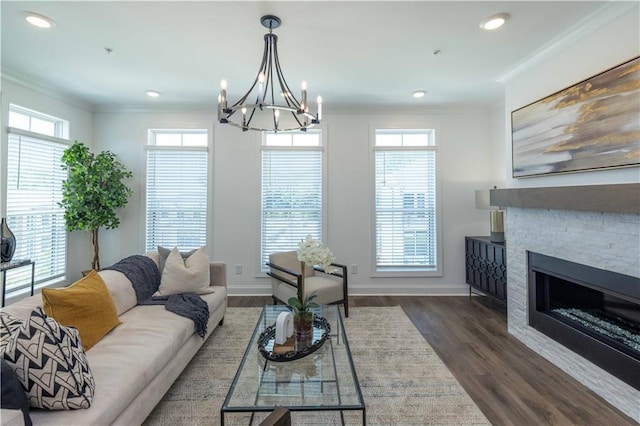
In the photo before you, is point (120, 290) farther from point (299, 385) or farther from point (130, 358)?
point (299, 385)

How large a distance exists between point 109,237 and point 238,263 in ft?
6.64

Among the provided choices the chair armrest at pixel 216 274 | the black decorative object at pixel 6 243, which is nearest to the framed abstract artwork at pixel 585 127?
the chair armrest at pixel 216 274

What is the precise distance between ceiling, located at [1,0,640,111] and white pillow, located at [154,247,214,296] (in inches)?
80.6

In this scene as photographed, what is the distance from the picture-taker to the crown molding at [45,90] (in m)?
3.23

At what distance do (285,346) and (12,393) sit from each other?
1310mm

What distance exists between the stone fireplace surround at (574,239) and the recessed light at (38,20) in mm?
4397

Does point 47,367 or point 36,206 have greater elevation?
point 36,206

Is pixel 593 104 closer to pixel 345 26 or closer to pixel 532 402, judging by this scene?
pixel 345 26

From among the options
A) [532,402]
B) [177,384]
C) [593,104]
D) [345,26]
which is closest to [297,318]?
[177,384]

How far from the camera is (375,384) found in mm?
2258

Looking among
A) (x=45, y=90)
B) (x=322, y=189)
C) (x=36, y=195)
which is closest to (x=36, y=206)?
(x=36, y=195)

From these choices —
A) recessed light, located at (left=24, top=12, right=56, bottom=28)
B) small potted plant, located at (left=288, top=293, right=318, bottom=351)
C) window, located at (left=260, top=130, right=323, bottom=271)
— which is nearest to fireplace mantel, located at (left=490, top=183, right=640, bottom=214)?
small potted plant, located at (left=288, top=293, right=318, bottom=351)

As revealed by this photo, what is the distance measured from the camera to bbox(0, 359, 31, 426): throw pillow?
1.17 m

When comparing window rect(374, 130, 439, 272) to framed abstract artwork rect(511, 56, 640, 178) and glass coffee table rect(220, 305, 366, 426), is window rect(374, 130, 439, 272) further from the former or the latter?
glass coffee table rect(220, 305, 366, 426)
